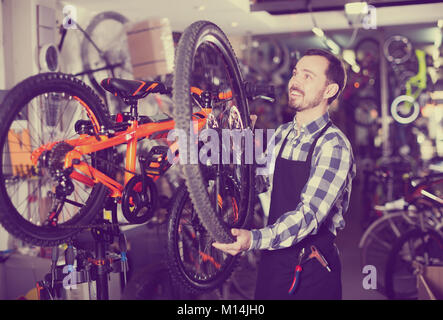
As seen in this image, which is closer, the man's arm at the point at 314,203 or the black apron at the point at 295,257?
the man's arm at the point at 314,203

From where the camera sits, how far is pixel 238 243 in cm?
144

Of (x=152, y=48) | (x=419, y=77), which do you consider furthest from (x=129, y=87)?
(x=419, y=77)

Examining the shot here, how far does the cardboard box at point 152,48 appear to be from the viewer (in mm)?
2979

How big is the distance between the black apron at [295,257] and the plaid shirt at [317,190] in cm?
5

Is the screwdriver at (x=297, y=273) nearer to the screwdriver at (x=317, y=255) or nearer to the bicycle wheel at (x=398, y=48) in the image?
the screwdriver at (x=317, y=255)

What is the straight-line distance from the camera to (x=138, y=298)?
9.74 feet

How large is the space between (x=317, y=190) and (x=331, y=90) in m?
0.39

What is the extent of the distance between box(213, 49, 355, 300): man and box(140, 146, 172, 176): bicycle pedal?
17.3 inches

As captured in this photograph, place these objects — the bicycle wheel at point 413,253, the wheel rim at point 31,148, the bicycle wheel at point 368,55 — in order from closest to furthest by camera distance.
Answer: the wheel rim at point 31,148
the bicycle wheel at point 413,253
the bicycle wheel at point 368,55

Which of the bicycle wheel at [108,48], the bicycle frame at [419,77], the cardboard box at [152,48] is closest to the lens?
the cardboard box at [152,48]

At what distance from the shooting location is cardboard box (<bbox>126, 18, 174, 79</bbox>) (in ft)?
9.77

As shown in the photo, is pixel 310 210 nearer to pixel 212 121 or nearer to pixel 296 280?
pixel 296 280

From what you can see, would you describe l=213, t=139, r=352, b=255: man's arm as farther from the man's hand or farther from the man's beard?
the man's beard

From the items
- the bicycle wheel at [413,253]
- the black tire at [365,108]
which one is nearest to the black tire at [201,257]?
the bicycle wheel at [413,253]
